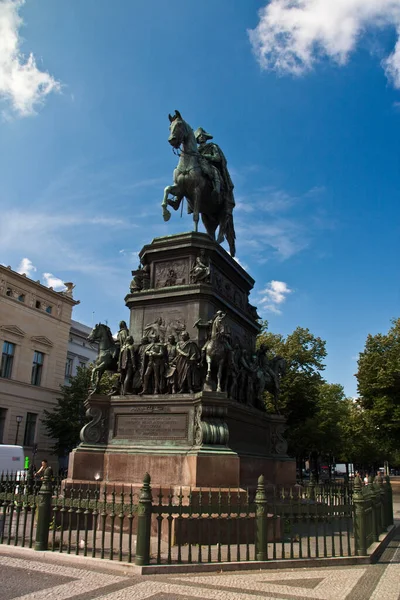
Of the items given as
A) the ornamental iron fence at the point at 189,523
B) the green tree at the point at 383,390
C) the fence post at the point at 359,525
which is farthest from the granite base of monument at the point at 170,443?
the green tree at the point at 383,390

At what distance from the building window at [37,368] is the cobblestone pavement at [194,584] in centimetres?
3886

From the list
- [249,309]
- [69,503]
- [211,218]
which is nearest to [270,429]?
[249,309]

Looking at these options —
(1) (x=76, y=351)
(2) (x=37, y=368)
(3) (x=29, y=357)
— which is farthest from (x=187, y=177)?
(1) (x=76, y=351)

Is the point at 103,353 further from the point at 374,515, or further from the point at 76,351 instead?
the point at 76,351

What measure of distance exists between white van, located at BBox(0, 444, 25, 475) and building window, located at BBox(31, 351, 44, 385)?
57.4ft

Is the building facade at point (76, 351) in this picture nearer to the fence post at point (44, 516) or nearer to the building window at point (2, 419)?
the building window at point (2, 419)

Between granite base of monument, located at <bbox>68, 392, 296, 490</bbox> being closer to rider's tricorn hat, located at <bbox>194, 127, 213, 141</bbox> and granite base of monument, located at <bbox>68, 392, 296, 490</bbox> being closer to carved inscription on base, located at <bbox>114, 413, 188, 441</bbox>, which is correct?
carved inscription on base, located at <bbox>114, 413, 188, 441</bbox>

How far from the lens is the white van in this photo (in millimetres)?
27438

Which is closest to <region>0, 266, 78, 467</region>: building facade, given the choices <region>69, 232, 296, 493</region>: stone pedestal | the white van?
the white van

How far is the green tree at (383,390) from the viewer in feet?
116

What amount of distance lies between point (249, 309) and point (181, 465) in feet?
23.1

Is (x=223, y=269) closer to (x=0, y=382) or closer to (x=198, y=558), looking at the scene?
(x=198, y=558)

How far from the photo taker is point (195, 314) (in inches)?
539

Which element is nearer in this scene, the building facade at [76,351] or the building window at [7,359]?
the building window at [7,359]
